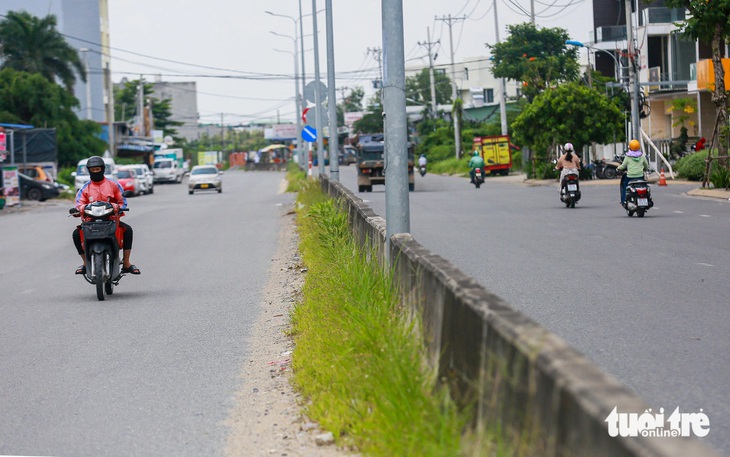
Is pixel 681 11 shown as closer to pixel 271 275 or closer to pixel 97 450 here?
pixel 271 275

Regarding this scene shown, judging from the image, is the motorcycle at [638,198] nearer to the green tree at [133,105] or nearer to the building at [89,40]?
the building at [89,40]

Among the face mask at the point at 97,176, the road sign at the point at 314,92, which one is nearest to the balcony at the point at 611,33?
the road sign at the point at 314,92

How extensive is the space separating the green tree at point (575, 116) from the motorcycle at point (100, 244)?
35300 mm

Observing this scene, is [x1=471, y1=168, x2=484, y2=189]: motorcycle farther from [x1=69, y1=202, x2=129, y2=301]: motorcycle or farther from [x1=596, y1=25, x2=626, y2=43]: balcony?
[x1=69, y1=202, x2=129, y2=301]: motorcycle

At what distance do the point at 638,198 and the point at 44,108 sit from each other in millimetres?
46937

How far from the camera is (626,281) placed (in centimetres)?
1236

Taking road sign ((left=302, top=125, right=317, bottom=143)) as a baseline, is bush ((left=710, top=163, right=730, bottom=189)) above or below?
below

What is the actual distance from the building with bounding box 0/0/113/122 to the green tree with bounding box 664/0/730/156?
5961 cm

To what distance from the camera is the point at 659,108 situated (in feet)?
189

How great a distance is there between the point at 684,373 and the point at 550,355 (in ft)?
12.5

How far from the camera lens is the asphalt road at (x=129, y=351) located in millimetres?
6543

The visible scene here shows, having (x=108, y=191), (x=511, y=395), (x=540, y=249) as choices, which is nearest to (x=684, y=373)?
(x=511, y=395)

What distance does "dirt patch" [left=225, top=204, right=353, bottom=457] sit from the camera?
20.1 feet

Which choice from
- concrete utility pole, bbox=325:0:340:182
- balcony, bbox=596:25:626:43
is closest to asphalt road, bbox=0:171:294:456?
concrete utility pole, bbox=325:0:340:182
